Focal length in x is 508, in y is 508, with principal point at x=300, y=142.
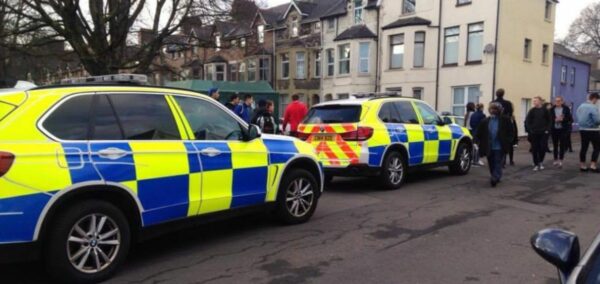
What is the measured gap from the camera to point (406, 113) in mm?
9219

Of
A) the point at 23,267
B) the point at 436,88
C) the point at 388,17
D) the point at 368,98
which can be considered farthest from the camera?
the point at 388,17

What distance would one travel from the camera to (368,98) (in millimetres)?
8789

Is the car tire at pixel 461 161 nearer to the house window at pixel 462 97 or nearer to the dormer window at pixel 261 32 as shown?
the house window at pixel 462 97

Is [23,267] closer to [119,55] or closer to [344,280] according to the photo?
[344,280]

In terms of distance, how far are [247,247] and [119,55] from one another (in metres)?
16.1

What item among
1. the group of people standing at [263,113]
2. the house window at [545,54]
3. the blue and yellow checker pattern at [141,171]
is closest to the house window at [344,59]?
the house window at [545,54]

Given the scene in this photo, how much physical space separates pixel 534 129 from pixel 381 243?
758cm

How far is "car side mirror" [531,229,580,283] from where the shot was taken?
226 centimetres

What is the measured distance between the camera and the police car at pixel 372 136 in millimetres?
8297

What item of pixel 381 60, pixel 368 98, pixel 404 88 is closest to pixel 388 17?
pixel 381 60

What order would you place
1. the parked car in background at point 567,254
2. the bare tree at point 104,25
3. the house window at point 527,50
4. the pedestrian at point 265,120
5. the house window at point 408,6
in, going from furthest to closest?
the house window at point 408,6 → the house window at point 527,50 → the bare tree at point 104,25 → the pedestrian at point 265,120 → the parked car in background at point 567,254

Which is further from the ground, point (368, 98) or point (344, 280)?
point (368, 98)

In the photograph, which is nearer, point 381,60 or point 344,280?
point 344,280

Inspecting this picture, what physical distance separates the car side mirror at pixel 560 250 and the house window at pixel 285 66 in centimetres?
3461
